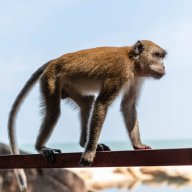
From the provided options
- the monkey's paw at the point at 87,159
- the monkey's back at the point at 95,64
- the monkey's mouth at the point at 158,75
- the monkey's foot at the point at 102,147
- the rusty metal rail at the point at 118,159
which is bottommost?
the monkey's foot at the point at 102,147

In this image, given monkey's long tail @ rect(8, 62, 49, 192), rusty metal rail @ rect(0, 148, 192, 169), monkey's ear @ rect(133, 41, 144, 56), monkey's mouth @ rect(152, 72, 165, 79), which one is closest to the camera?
rusty metal rail @ rect(0, 148, 192, 169)

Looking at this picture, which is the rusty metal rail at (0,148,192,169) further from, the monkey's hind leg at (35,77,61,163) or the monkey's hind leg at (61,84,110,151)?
the monkey's hind leg at (61,84,110,151)

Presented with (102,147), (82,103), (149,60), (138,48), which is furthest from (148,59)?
(102,147)

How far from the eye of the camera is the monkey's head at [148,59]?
4587mm

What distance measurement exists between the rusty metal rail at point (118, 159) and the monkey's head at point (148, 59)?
134 centimetres

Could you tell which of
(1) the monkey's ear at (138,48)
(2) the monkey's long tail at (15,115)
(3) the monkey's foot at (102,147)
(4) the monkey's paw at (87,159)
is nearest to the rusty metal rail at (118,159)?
(4) the monkey's paw at (87,159)

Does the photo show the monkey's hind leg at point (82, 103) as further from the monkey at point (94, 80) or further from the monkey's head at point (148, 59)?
the monkey's head at point (148, 59)

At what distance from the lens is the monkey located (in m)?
4.37

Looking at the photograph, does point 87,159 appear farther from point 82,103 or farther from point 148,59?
point 148,59

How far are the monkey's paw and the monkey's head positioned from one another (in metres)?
1.12

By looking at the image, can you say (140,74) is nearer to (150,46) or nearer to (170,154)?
(150,46)

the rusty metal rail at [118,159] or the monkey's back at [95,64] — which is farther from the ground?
the monkey's back at [95,64]

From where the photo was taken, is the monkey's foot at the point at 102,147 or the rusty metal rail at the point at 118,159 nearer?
the rusty metal rail at the point at 118,159

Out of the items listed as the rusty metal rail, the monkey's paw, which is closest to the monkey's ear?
the monkey's paw
